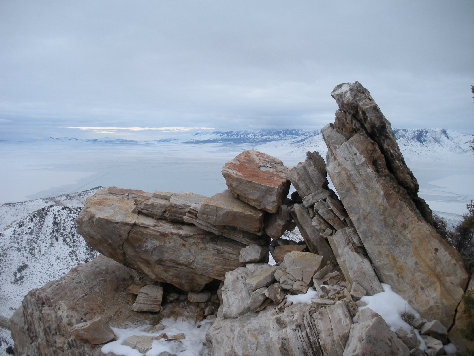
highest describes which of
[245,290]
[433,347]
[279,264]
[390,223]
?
[390,223]

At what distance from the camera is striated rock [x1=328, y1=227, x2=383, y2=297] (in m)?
14.6

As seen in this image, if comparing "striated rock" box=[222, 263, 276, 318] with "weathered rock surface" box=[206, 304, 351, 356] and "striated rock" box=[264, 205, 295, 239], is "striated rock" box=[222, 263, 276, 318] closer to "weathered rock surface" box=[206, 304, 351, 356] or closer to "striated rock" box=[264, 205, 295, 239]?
"weathered rock surface" box=[206, 304, 351, 356]

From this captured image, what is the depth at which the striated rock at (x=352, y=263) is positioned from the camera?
1455 cm

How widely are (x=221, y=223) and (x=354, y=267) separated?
32.8ft

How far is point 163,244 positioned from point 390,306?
1647cm

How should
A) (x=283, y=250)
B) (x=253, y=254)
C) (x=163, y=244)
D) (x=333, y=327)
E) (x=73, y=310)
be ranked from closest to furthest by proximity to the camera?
(x=333, y=327)
(x=283, y=250)
(x=253, y=254)
(x=163, y=244)
(x=73, y=310)

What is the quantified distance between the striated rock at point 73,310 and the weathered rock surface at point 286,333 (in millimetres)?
10455

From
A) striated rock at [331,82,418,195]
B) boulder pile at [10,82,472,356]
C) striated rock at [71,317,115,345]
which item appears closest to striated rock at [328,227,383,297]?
boulder pile at [10,82,472,356]

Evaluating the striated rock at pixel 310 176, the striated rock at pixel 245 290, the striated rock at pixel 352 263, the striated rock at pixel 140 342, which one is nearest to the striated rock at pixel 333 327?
the striated rock at pixel 352 263

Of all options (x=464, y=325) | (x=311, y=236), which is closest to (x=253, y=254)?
(x=311, y=236)

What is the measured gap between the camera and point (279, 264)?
1961cm

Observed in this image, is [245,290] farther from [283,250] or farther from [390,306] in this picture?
[390,306]

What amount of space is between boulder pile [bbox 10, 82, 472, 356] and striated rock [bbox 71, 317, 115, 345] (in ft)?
0.22

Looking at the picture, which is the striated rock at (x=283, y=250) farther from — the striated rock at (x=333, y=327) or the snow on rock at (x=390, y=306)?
the striated rock at (x=333, y=327)
